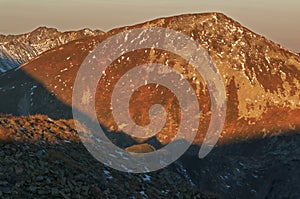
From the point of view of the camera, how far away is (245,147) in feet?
451

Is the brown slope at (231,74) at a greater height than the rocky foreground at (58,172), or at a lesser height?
greater

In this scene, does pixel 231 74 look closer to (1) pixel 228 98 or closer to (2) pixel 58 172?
(1) pixel 228 98

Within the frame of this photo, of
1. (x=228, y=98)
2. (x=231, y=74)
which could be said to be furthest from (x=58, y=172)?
(x=231, y=74)

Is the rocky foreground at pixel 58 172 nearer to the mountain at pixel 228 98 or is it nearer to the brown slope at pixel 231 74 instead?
the mountain at pixel 228 98

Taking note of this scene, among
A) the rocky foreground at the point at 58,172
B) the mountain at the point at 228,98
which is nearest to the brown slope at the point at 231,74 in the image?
the mountain at the point at 228,98

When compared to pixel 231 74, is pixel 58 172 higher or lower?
lower

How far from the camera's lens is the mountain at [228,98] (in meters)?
118

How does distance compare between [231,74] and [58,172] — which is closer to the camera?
[58,172]

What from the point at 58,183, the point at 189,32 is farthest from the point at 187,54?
the point at 58,183

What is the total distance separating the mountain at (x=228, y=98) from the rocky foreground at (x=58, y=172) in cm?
8514

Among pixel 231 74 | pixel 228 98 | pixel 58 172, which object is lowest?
pixel 58 172

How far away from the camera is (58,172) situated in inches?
812

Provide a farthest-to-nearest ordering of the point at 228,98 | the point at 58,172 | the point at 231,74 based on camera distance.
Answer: the point at 231,74 → the point at 228,98 → the point at 58,172

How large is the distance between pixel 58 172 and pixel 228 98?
136444mm
